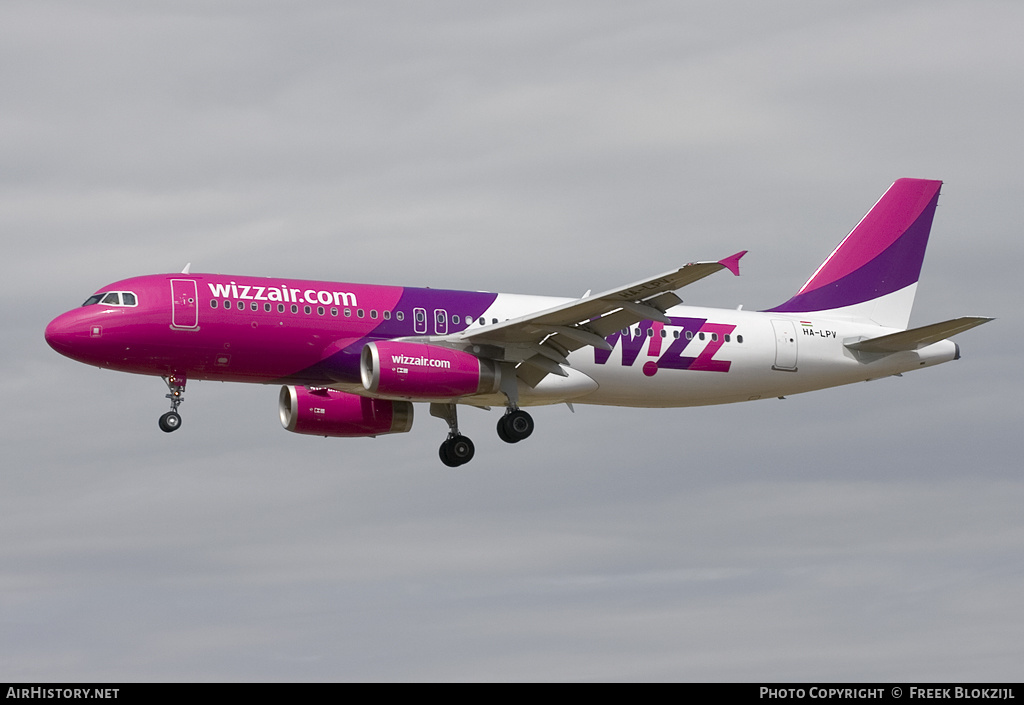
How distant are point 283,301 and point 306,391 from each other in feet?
19.7

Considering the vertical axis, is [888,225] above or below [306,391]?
above

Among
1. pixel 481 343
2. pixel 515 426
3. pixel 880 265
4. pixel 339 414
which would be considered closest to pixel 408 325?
pixel 481 343

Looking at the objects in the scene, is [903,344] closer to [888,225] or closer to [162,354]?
[888,225]

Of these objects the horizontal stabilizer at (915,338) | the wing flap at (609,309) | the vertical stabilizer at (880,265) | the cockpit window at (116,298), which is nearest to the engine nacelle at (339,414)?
the wing flap at (609,309)

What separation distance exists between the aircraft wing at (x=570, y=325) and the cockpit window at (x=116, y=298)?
28.8ft

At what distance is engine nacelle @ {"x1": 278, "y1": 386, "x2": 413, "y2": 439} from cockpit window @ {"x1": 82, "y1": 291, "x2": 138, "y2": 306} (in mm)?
7409

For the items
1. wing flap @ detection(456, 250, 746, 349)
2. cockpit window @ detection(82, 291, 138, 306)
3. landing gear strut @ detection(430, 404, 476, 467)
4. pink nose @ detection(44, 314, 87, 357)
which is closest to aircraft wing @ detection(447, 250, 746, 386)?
wing flap @ detection(456, 250, 746, 349)

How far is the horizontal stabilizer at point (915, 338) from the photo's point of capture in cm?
4537

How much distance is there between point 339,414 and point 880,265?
733 inches

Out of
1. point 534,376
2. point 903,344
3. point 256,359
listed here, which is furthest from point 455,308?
point 903,344

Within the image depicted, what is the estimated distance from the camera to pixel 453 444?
48594 millimetres

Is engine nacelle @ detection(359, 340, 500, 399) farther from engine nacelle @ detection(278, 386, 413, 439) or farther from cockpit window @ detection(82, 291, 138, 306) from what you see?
cockpit window @ detection(82, 291, 138, 306)

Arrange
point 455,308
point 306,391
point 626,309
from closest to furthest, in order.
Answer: point 626,309 < point 455,308 < point 306,391

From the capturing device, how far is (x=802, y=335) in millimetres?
49469
